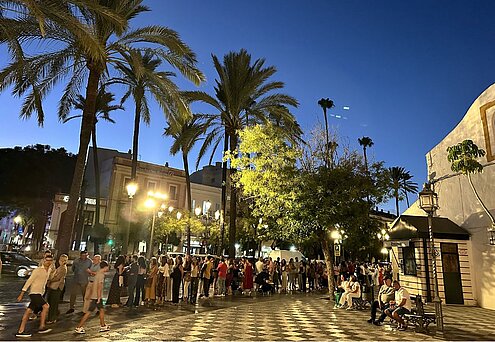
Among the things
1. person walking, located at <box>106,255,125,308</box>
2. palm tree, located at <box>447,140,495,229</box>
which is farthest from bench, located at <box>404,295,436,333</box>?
person walking, located at <box>106,255,125,308</box>

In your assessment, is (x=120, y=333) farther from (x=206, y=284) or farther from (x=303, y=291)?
(x=303, y=291)

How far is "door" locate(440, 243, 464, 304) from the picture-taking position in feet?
50.4

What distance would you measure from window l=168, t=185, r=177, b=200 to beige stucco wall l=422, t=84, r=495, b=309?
33645mm

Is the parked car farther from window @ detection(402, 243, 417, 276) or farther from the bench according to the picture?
window @ detection(402, 243, 417, 276)

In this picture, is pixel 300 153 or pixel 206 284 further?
pixel 300 153

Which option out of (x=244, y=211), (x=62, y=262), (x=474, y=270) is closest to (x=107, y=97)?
(x=244, y=211)

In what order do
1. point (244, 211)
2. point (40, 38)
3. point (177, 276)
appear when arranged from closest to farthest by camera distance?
point (40, 38), point (177, 276), point (244, 211)

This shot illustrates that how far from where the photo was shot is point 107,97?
101ft

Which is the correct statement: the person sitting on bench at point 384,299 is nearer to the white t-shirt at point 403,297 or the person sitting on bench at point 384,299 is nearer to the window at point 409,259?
the white t-shirt at point 403,297

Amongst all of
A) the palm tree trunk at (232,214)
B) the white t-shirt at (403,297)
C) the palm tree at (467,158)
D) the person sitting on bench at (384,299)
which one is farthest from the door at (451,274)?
the palm tree trunk at (232,214)

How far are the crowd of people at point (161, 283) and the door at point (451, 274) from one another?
2935 mm

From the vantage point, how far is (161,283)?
13148 mm

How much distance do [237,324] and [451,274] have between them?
10792 millimetres

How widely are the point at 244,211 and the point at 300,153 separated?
45.1ft
